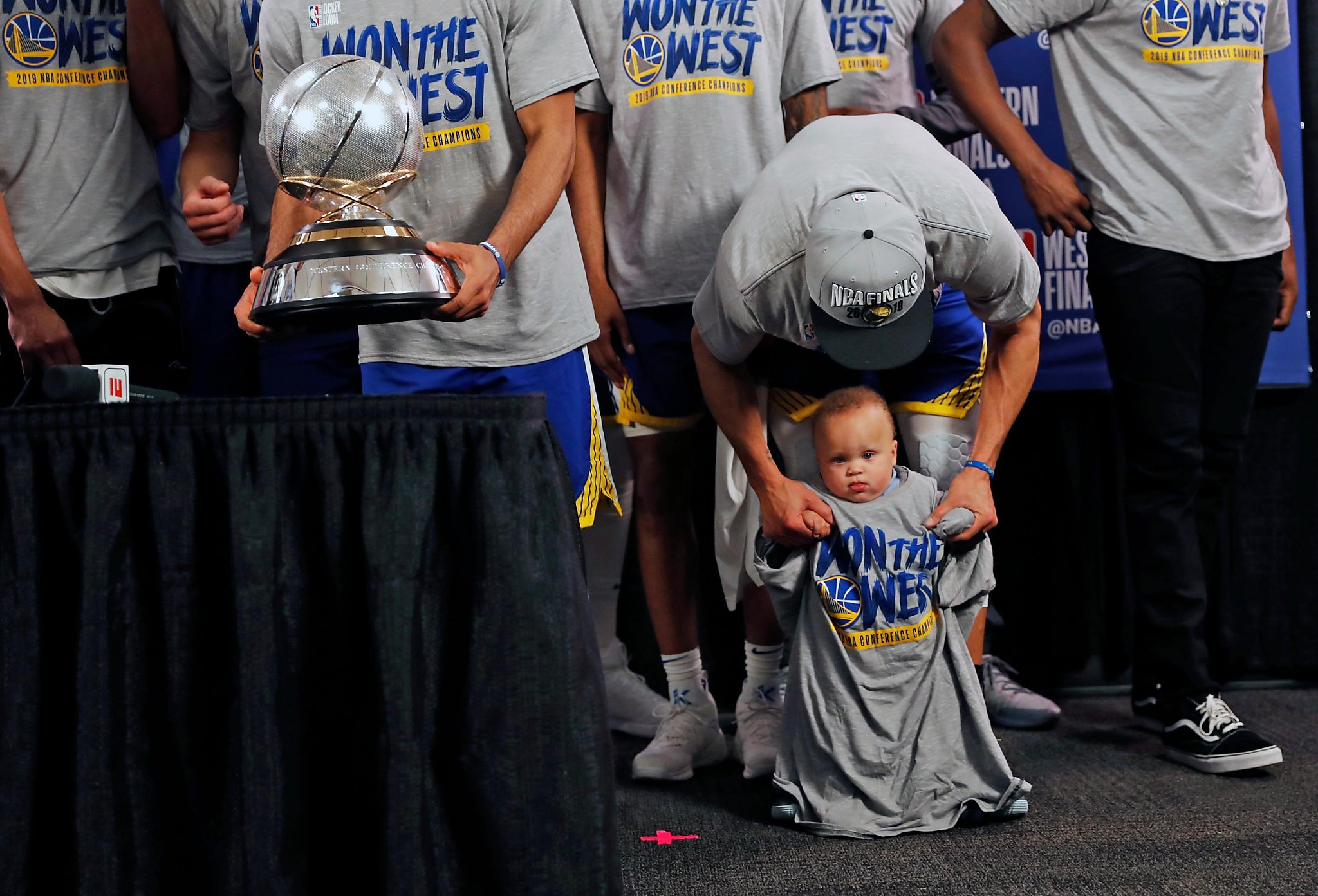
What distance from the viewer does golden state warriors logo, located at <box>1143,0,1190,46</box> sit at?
228 centimetres

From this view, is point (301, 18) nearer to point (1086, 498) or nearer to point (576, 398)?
point (576, 398)

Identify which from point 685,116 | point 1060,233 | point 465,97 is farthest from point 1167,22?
point 465,97

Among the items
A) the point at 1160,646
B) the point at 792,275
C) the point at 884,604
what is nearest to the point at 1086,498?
the point at 1160,646

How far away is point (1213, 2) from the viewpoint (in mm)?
2287

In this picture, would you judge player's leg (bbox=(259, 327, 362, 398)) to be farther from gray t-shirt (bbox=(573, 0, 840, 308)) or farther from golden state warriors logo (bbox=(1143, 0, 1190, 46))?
golden state warriors logo (bbox=(1143, 0, 1190, 46))

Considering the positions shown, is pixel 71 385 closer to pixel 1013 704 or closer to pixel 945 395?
pixel 945 395

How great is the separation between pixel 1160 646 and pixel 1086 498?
635 millimetres

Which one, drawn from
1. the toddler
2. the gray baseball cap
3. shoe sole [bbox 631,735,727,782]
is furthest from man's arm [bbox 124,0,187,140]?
shoe sole [bbox 631,735,727,782]

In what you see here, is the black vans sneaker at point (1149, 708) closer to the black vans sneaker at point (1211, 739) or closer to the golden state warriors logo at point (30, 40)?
the black vans sneaker at point (1211, 739)

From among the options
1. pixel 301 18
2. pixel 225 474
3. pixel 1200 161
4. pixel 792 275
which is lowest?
pixel 225 474

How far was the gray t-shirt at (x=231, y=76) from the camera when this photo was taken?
78.1 inches

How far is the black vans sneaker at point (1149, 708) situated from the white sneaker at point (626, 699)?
97 cm

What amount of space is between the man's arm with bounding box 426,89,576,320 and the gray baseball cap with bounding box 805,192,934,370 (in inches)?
15.4

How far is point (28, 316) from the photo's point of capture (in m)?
1.85
